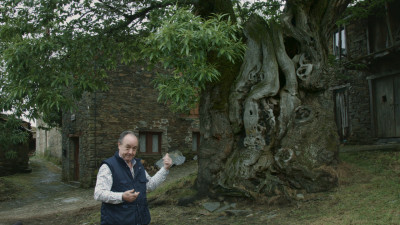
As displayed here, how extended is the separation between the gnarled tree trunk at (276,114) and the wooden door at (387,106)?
22.3 ft

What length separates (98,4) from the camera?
9.27 m

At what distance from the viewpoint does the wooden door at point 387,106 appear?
14.0 metres

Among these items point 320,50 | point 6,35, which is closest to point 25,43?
point 6,35

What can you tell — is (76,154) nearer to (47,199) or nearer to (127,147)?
(47,199)

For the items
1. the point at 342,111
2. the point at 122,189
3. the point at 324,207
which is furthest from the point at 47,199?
the point at 122,189

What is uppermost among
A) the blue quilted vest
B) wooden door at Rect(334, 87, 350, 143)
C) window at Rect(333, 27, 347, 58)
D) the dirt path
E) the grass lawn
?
window at Rect(333, 27, 347, 58)

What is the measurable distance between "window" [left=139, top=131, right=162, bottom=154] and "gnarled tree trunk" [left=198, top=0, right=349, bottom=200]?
1014cm

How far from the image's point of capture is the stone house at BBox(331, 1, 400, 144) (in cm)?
1388

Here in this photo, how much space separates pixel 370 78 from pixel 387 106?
1.20 meters

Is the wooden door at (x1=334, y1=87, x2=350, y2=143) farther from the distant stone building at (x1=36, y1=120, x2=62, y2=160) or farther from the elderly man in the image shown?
the distant stone building at (x1=36, y1=120, x2=62, y2=160)

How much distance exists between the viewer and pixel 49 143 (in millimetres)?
35344

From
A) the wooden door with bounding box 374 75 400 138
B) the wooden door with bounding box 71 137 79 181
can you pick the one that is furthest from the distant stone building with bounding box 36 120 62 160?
the wooden door with bounding box 374 75 400 138

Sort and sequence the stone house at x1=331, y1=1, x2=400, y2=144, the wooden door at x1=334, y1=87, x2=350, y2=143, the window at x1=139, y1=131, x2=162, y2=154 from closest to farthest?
the stone house at x1=331, y1=1, x2=400, y2=144 < the wooden door at x1=334, y1=87, x2=350, y2=143 < the window at x1=139, y1=131, x2=162, y2=154

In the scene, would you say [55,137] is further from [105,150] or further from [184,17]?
[184,17]
